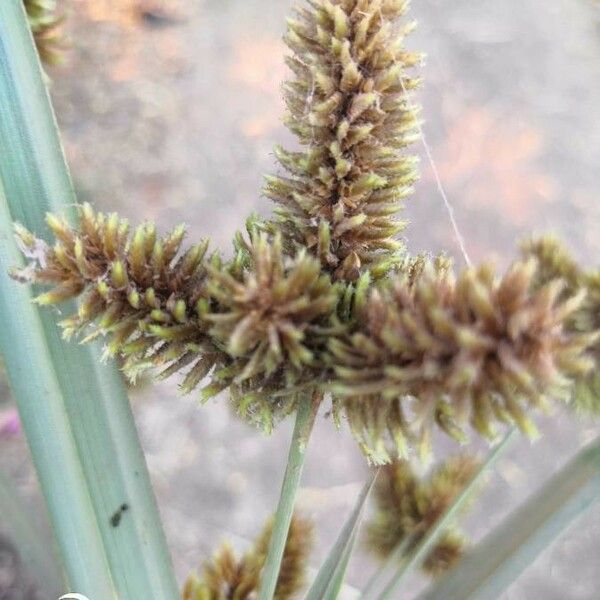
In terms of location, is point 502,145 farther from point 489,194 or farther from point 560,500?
point 560,500

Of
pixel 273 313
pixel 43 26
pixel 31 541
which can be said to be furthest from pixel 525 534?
pixel 43 26

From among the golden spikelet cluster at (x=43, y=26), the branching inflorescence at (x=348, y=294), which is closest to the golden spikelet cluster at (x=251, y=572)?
the branching inflorescence at (x=348, y=294)

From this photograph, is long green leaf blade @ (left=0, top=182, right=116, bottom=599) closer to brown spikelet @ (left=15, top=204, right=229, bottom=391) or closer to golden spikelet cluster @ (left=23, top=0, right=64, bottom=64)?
brown spikelet @ (left=15, top=204, right=229, bottom=391)

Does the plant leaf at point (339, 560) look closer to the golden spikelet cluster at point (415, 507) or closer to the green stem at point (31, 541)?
the golden spikelet cluster at point (415, 507)

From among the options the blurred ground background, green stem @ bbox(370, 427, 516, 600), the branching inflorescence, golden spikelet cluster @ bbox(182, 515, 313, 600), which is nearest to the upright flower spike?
the branching inflorescence

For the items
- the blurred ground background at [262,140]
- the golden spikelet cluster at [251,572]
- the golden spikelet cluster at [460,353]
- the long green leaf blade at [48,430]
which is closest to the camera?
the golden spikelet cluster at [460,353]

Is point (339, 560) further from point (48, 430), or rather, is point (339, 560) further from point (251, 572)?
point (48, 430)

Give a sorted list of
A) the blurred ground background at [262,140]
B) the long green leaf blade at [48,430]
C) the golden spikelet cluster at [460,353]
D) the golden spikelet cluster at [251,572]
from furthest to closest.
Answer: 1. the blurred ground background at [262,140]
2. the golden spikelet cluster at [251,572]
3. the long green leaf blade at [48,430]
4. the golden spikelet cluster at [460,353]

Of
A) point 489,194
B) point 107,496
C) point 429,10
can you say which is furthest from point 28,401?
point 429,10
